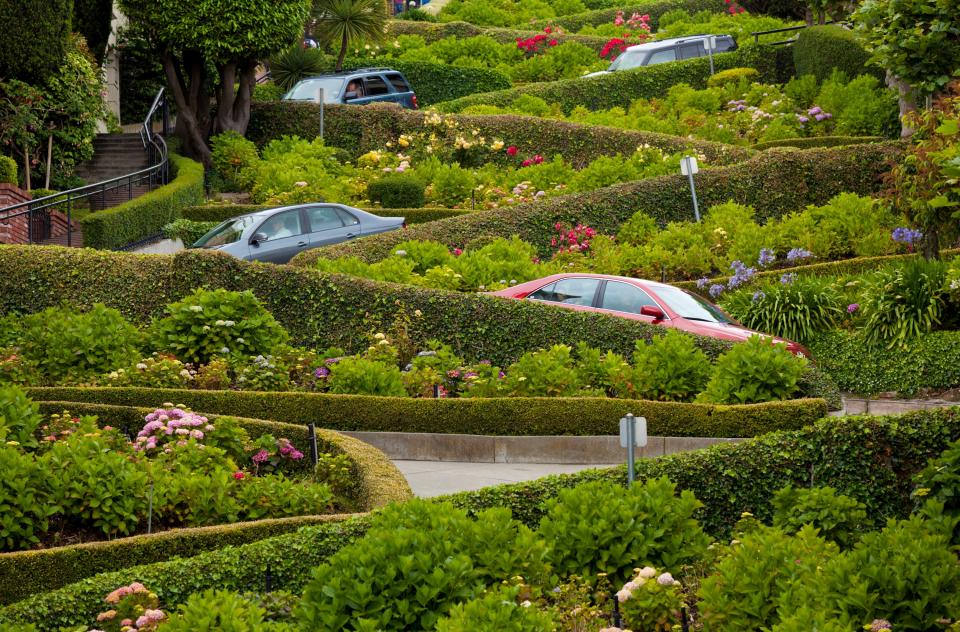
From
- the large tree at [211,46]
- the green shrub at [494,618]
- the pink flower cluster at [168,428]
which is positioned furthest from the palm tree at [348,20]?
the green shrub at [494,618]

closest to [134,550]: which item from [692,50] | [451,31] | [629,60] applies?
[629,60]

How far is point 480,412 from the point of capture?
44.9 ft

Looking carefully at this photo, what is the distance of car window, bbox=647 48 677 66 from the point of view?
39031mm

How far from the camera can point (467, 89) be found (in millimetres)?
42531

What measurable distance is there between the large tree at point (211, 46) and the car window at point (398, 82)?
4.36 metres

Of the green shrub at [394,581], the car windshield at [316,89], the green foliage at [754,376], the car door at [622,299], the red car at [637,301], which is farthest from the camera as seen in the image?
the car windshield at [316,89]

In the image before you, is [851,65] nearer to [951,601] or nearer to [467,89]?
[467,89]

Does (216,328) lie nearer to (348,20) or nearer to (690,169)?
(690,169)

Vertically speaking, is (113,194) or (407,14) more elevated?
(407,14)

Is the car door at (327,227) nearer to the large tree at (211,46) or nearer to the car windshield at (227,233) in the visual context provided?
the car windshield at (227,233)

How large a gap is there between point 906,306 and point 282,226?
9.75 metres

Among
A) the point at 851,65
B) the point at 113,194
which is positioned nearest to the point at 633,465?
the point at 113,194

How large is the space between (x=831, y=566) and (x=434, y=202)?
21156mm

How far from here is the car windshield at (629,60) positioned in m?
39.0
